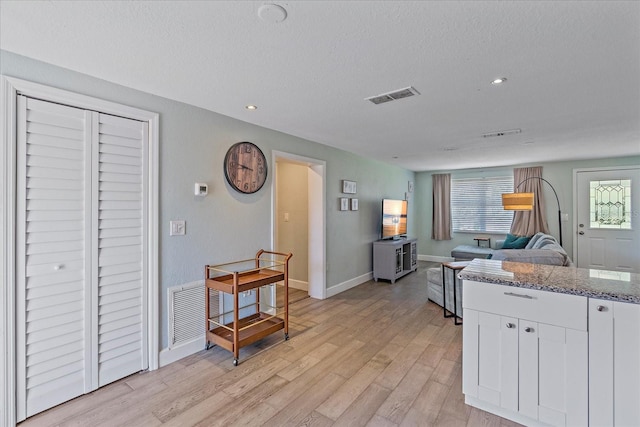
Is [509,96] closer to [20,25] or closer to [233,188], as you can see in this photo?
[233,188]

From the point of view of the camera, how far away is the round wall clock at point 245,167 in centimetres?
303

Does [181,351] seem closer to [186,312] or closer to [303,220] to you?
[186,312]

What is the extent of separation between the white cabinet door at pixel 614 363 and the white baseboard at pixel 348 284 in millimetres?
3199

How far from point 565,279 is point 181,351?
300 cm

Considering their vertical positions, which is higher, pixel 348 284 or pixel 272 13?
pixel 272 13

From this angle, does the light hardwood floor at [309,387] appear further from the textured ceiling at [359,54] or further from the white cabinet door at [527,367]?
the textured ceiling at [359,54]

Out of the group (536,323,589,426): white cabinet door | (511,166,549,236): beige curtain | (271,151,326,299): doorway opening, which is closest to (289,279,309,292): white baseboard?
(271,151,326,299): doorway opening

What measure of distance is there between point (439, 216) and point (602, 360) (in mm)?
5911

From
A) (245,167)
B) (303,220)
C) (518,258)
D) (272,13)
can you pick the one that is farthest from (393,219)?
(272,13)

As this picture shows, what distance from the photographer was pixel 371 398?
2113 mm

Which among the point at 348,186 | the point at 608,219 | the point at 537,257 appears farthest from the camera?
the point at 608,219

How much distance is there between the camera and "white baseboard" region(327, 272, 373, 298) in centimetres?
457

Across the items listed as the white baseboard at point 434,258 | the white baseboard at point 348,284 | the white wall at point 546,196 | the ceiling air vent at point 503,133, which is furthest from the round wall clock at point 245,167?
the white baseboard at point 434,258

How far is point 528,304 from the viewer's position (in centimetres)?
178
